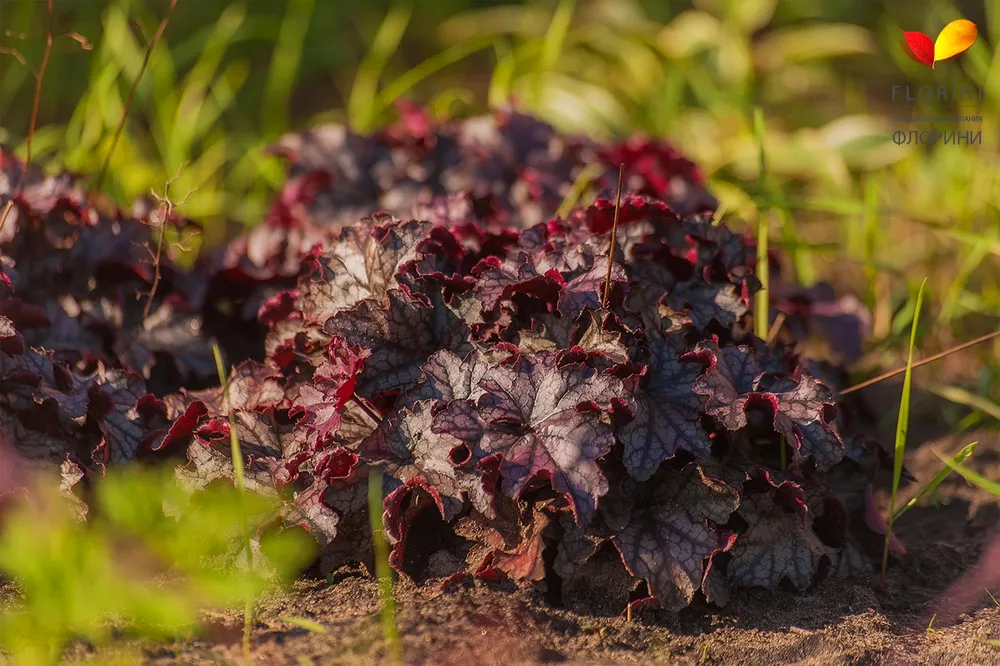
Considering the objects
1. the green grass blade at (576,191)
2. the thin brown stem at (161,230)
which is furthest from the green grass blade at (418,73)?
the thin brown stem at (161,230)

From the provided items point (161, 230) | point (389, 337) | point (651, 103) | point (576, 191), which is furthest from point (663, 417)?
point (651, 103)

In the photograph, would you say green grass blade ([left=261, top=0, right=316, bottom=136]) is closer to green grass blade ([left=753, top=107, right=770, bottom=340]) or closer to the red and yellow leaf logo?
green grass blade ([left=753, top=107, right=770, bottom=340])

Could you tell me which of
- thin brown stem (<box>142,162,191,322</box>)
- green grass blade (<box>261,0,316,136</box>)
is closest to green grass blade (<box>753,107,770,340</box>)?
thin brown stem (<box>142,162,191,322</box>)

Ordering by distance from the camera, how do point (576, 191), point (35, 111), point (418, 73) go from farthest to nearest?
point (418, 73)
point (576, 191)
point (35, 111)

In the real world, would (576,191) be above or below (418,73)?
below

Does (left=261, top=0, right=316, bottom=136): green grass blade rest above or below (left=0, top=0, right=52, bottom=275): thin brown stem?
above

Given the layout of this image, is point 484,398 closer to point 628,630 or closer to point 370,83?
point 628,630

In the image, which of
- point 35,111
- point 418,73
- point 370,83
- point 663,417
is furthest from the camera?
point 370,83
